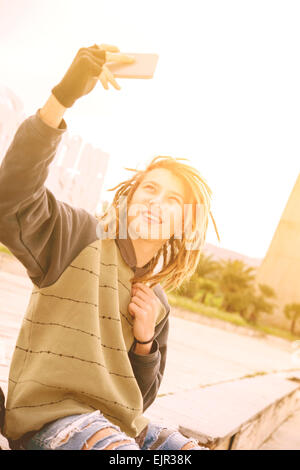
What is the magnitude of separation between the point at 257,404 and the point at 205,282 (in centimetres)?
1950

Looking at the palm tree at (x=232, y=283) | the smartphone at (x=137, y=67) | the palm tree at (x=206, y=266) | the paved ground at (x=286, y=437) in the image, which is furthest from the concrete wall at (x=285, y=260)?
the smartphone at (x=137, y=67)

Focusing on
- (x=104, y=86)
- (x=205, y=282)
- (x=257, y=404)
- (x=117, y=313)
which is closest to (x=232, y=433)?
(x=257, y=404)

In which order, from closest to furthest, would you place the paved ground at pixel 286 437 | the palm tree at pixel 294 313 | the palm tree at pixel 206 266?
the paved ground at pixel 286 437 → the palm tree at pixel 206 266 → the palm tree at pixel 294 313

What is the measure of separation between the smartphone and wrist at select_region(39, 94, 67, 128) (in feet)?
0.55

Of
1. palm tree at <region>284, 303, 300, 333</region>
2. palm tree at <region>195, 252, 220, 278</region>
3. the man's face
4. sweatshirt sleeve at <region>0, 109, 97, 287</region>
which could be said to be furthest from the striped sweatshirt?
palm tree at <region>284, 303, 300, 333</region>

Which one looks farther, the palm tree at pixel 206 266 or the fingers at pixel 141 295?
the palm tree at pixel 206 266

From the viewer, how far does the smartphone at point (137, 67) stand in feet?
3.90

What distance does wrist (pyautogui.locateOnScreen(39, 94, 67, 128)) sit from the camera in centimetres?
116

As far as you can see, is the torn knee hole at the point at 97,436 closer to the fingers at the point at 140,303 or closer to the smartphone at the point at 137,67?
the fingers at the point at 140,303

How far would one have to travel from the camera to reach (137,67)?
3.98 ft

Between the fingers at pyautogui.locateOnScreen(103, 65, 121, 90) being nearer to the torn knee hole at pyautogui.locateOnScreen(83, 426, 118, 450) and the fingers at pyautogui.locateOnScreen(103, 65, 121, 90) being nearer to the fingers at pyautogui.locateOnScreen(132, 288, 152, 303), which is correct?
the fingers at pyautogui.locateOnScreen(132, 288, 152, 303)

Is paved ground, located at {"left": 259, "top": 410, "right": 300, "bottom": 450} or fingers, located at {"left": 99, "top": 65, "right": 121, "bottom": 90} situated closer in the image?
fingers, located at {"left": 99, "top": 65, "right": 121, "bottom": 90}

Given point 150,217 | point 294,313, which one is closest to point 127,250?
point 150,217
